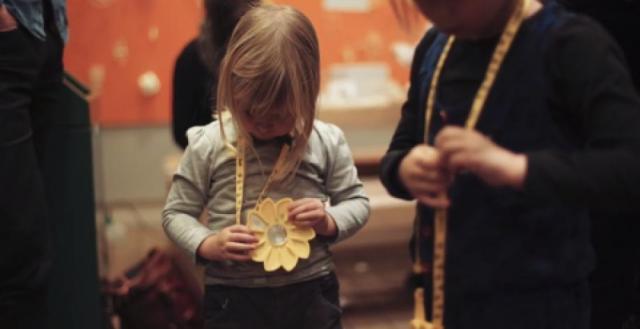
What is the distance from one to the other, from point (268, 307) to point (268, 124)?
0.32 meters

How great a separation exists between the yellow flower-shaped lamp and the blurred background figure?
29 centimetres

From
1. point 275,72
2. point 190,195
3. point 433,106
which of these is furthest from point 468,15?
point 190,195

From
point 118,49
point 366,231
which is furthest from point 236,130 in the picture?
point 118,49

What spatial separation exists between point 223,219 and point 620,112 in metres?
0.72

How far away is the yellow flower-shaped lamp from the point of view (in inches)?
48.7

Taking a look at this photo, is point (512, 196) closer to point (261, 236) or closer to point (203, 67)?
point (261, 236)

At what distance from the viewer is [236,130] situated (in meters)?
1.29

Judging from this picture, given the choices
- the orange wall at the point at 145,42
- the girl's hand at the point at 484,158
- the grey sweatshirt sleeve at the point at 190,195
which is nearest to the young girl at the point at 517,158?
the girl's hand at the point at 484,158

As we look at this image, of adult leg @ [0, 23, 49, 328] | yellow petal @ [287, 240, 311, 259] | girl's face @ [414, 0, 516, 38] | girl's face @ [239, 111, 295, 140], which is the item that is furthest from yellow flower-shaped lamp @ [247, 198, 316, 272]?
adult leg @ [0, 23, 49, 328]

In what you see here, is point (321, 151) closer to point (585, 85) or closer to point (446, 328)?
point (446, 328)

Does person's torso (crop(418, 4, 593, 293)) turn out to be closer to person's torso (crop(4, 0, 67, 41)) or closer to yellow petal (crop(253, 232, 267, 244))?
yellow petal (crop(253, 232, 267, 244))

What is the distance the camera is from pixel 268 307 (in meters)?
1.28

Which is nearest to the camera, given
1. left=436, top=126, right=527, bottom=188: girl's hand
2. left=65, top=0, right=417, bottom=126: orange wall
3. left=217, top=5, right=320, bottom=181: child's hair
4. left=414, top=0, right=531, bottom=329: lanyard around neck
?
left=436, top=126, right=527, bottom=188: girl's hand

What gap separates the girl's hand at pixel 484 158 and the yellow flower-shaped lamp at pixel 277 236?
49cm
